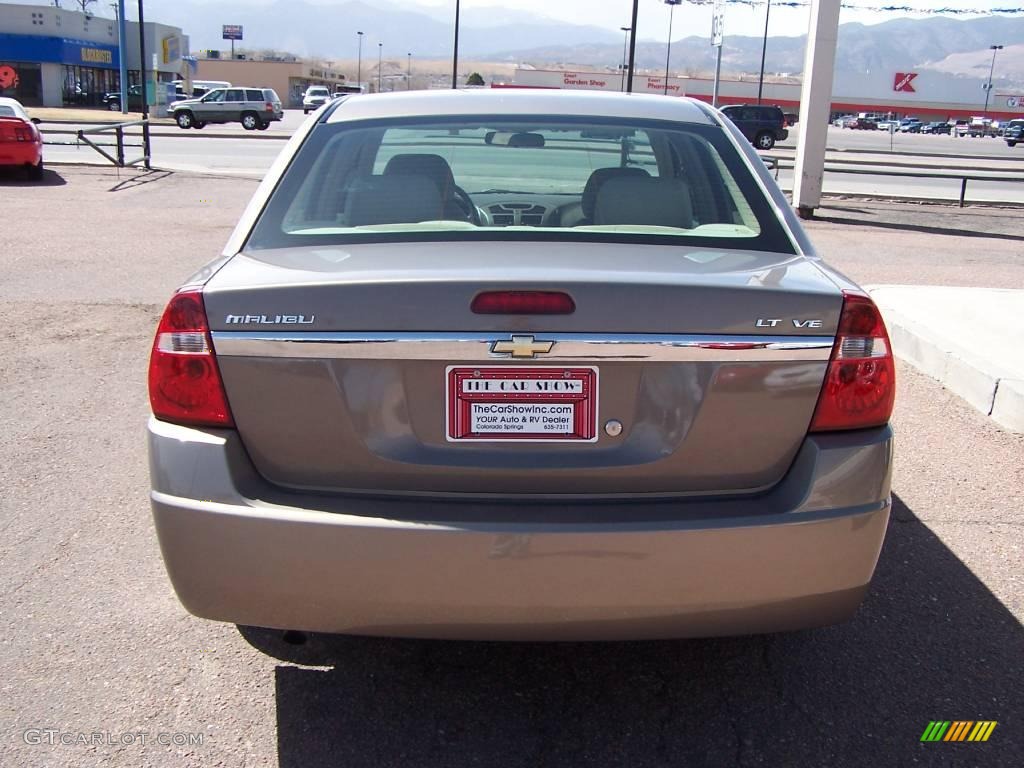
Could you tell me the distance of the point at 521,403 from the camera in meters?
2.51

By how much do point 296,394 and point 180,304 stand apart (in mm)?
393

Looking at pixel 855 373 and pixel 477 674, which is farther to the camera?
pixel 477 674

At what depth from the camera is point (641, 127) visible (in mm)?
3578

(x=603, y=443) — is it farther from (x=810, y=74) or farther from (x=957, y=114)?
(x=957, y=114)

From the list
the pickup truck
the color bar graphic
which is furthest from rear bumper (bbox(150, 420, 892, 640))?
the pickup truck

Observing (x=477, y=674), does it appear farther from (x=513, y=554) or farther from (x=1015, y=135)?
(x=1015, y=135)

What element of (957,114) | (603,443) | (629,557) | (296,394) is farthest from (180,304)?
(957,114)

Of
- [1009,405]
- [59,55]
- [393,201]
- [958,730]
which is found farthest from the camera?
[59,55]

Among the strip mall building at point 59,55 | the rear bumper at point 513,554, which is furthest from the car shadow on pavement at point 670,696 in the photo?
the strip mall building at point 59,55

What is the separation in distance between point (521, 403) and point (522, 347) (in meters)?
0.15

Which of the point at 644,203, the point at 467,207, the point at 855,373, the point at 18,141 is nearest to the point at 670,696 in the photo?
the point at 855,373

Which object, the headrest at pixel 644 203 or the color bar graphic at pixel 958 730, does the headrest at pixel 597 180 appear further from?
the color bar graphic at pixel 958 730

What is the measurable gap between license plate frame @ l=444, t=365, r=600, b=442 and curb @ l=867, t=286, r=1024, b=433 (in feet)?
13.0

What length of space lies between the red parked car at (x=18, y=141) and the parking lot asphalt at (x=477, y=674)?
14049mm
